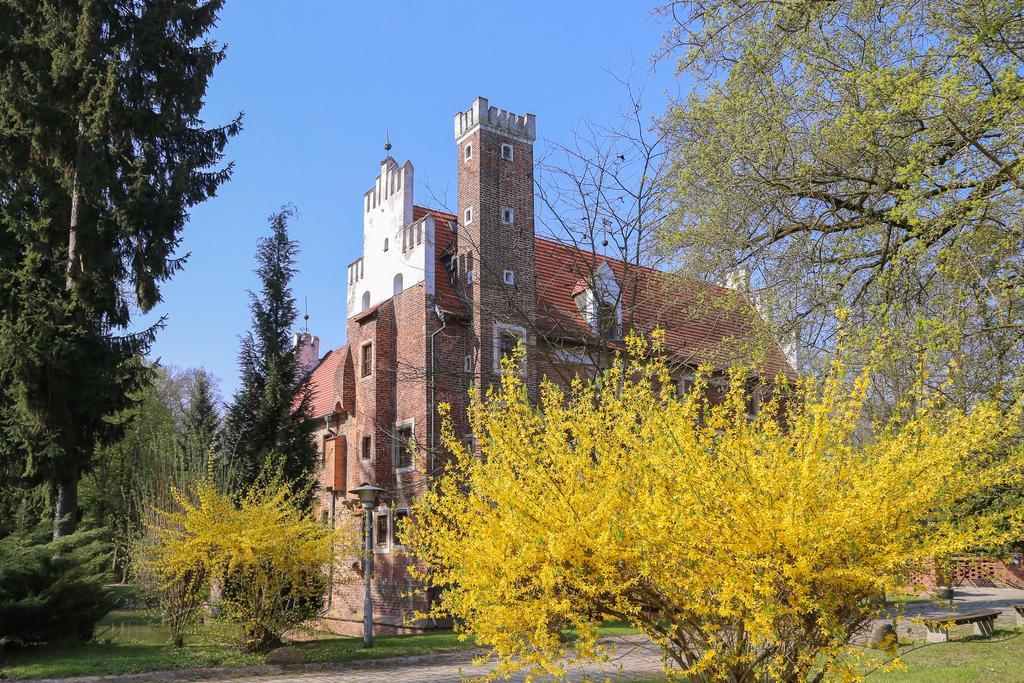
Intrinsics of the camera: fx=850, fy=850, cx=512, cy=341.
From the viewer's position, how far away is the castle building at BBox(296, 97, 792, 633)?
2383 centimetres

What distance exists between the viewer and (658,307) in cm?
2377

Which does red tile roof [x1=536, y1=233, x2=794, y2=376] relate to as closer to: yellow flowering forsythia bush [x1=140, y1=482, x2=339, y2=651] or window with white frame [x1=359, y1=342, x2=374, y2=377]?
window with white frame [x1=359, y1=342, x2=374, y2=377]

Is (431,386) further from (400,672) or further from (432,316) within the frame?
(400,672)

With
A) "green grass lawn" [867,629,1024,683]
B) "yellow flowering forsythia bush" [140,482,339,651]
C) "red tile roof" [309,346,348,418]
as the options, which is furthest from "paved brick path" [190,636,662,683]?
"red tile roof" [309,346,348,418]

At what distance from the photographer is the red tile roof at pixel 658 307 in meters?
13.1

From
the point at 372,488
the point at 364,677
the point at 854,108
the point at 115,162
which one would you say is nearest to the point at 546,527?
the point at 854,108

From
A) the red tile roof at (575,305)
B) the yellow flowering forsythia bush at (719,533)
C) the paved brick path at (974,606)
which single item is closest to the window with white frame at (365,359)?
the red tile roof at (575,305)

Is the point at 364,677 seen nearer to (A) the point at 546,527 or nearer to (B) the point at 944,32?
(A) the point at 546,527

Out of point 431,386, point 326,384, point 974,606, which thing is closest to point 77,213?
point 431,386

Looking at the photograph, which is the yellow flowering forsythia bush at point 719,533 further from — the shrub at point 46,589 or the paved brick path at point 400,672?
the shrub at point 46,589

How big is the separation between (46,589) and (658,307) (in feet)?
52.6

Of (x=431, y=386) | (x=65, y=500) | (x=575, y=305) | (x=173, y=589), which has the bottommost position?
(x=173, y=589)

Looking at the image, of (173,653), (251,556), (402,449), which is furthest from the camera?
(402,449)

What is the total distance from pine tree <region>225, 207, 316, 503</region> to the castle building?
220 cm
